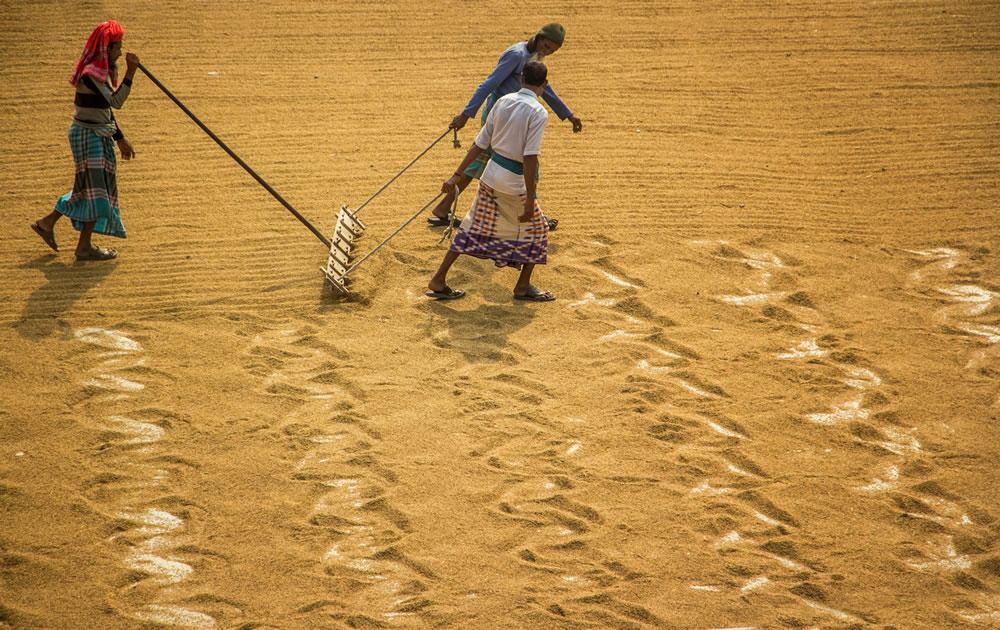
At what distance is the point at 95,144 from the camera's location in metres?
5.91

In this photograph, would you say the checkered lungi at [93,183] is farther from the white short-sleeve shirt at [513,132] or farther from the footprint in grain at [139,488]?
the white short-sleeve shirt at [513,132]

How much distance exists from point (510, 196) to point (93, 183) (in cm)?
308

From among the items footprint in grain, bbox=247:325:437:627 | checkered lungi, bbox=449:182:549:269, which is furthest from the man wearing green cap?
footprint in grain, bbox=247:325:437:627

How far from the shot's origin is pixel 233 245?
655cm

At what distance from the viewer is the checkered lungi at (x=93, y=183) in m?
5.90

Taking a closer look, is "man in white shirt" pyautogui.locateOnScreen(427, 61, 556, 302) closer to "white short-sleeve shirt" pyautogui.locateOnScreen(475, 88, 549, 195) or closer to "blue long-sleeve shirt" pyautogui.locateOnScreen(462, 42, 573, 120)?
"white short-sleeve shirt" pyautogui.locateOnScreen(475, 88, 549, 195)

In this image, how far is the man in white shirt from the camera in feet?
17.9

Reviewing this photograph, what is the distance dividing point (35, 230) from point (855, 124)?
7788 mm

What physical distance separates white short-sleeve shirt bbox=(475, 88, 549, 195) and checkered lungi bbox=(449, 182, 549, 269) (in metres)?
0.13

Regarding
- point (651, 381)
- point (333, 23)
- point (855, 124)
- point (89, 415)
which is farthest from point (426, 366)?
point (333, 23)

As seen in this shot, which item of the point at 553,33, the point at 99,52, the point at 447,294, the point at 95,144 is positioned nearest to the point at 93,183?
the point at 95,144

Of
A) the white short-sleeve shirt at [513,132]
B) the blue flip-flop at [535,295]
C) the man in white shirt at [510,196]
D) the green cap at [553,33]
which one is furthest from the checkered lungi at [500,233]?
the green cap at [553,33]

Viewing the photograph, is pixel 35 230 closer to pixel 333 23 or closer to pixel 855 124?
pixel 333 23

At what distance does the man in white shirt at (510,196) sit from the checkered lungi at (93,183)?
246 cm
